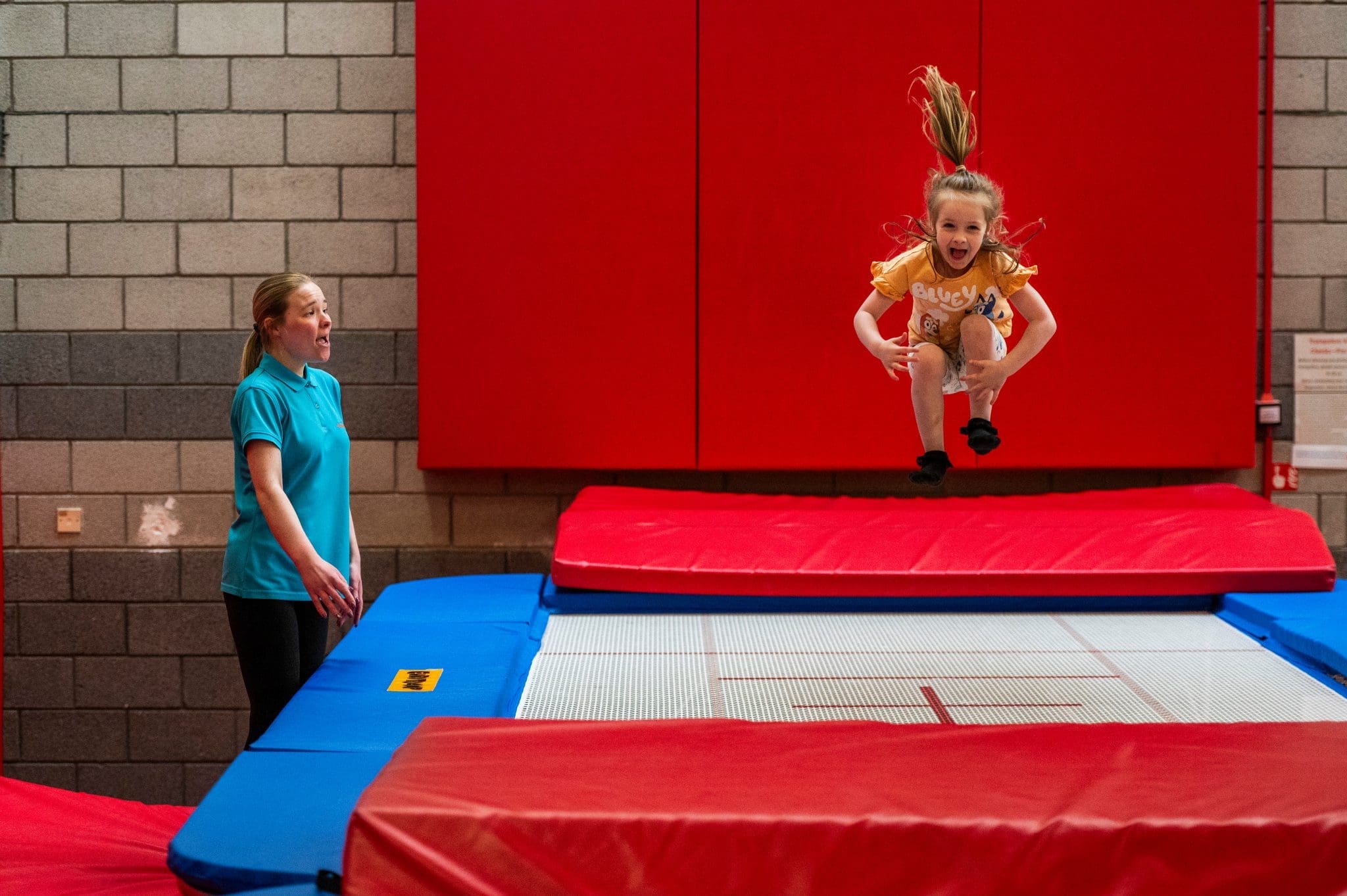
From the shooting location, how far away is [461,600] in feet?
8.83

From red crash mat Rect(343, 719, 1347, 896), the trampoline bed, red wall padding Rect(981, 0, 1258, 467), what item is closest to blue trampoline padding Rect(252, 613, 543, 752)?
the trampoline bed

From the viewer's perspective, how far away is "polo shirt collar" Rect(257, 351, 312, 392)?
2104 mm

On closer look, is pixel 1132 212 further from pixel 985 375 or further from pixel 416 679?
pixel 416 679

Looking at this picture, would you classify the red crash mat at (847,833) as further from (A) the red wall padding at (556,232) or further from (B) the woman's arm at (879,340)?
(A) the red wall padding at (556,232)

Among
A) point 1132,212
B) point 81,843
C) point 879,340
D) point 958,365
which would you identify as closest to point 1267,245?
point 1132,212

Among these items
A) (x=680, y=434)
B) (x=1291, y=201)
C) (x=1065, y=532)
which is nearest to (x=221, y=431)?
(x=680, y=434)

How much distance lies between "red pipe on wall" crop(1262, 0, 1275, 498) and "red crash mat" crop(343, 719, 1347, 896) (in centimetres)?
237

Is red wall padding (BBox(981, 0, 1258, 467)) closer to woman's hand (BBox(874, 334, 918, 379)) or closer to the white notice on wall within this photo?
the white notice on wall

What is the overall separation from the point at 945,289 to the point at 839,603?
124cm

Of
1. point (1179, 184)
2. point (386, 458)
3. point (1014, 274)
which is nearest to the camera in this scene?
point (1014, 274)

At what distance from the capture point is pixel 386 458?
11.4 ft

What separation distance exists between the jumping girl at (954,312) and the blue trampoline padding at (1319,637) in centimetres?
96

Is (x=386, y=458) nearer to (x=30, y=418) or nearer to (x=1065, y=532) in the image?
(x=30, y=418)

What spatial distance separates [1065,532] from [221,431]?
8.14 feet
